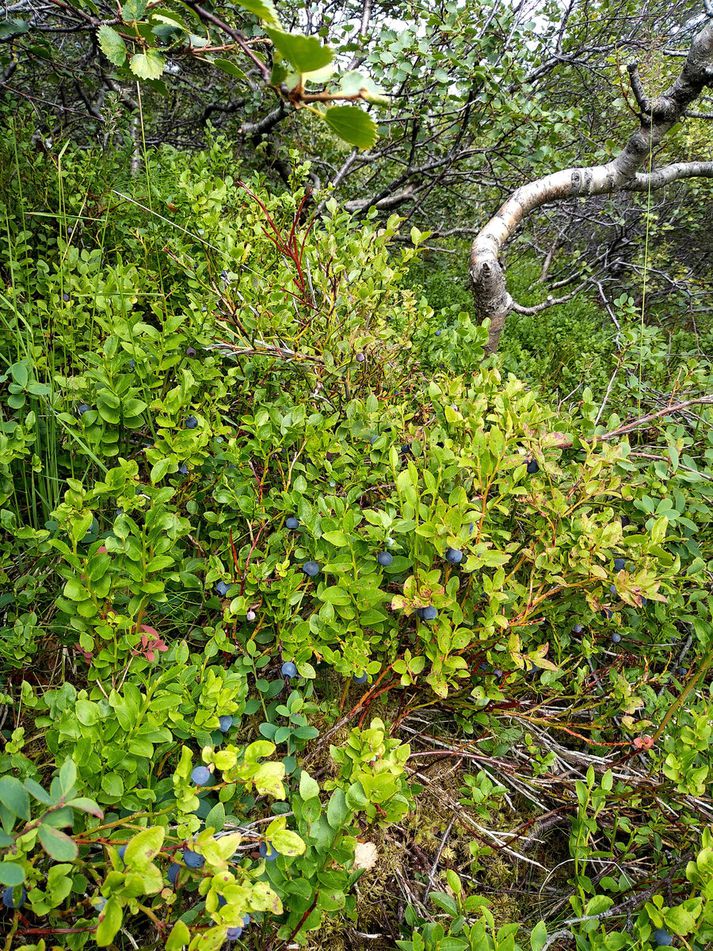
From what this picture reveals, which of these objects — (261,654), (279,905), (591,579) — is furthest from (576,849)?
(261,654)

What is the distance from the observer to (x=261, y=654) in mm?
1206

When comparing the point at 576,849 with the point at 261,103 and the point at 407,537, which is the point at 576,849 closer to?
the point at 407,537

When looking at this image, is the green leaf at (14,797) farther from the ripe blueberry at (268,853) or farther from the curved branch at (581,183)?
the curved branch at (581,183)

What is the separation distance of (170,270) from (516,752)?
6.59 ft

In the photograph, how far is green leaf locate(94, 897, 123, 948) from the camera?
669mm

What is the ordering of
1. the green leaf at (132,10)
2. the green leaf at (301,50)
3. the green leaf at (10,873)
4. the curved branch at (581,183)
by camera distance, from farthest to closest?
the curved branch at (581,183) < the green leaf at (132,10) < the green leaf at (10,873) < the green leaf at (301,50)

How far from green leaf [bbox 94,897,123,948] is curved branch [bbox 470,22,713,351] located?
85.6 inches

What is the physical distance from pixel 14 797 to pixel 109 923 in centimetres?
20

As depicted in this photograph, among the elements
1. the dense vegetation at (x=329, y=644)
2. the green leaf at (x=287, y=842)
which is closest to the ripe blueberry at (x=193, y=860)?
the dense vegetation at (x=329, y=644)

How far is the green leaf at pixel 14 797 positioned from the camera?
64cm

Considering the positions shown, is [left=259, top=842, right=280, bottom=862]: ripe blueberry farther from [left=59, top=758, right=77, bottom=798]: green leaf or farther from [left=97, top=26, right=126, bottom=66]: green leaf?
[left=97, top=26, right=126, bottom=66]: green leaf

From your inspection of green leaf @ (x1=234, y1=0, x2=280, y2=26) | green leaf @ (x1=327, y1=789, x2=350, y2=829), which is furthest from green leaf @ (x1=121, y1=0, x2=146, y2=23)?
green leaf @ (x1=327, y1=789, x2=350, y2=829)

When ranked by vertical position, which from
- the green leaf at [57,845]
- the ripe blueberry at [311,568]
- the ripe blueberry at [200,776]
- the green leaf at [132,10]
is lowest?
the ripe blueberry at [200,776]

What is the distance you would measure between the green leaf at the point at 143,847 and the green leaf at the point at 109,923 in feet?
0.15
